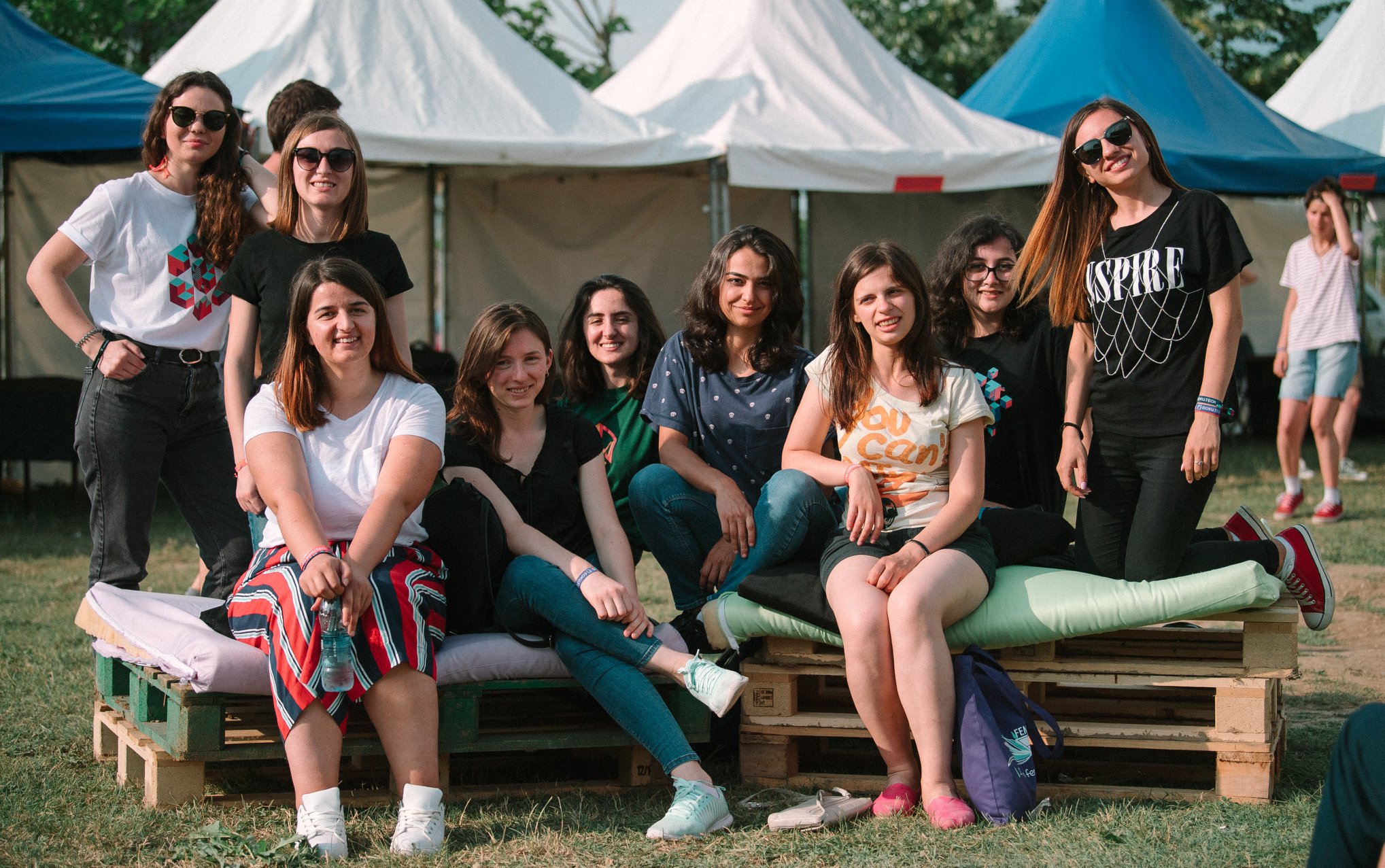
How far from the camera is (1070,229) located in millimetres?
3824

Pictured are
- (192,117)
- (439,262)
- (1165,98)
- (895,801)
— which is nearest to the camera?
(895,801)

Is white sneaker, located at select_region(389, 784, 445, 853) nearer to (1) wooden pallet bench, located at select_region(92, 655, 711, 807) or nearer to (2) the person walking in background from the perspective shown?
(1) wooden pallet bench, located at select_region(92, 655, 711, 807)

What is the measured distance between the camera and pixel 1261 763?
3242 mm

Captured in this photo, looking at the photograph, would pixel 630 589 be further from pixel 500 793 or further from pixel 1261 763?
pixel 1261 763

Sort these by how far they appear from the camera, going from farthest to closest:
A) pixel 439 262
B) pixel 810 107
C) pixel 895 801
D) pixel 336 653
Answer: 1. pixel 439 262
2. pixel 810 107
3. pixel 895 801
4. pixel 336 653

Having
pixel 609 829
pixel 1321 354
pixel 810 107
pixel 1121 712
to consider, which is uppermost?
pixel 810 107

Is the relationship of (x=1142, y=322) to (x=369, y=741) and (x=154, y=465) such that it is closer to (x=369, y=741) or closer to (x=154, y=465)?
(x=369, y=741)

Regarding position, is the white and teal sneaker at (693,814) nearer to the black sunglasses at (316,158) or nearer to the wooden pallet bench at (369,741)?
the wooden pallet bench at (369,741)

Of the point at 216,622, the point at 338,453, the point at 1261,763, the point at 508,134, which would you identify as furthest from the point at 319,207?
the point at 508,134

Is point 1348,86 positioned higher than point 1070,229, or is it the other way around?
point 1348,86

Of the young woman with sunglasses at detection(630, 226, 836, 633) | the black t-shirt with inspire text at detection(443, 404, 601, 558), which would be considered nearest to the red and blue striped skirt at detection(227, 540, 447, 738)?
the black t-shirt with inspire text at detection(443, 404, 601, 558)

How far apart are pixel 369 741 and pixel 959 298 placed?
2202 millimetres

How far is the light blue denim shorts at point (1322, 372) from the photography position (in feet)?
26.3

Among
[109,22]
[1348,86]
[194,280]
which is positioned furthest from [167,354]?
[109,22]
